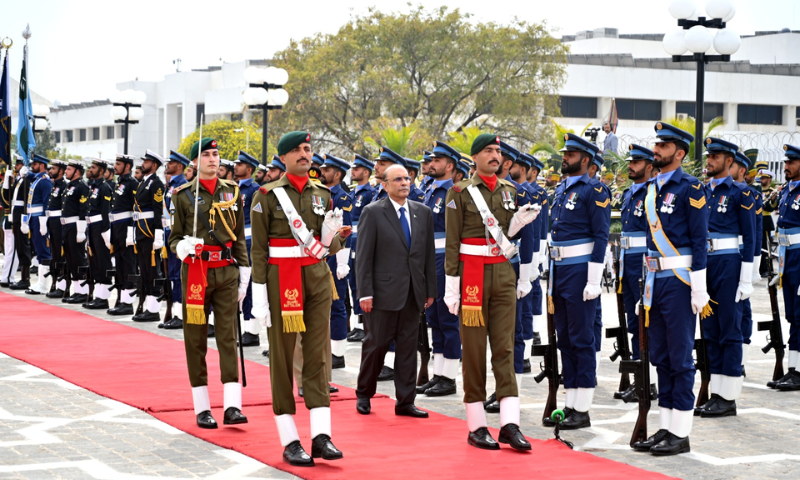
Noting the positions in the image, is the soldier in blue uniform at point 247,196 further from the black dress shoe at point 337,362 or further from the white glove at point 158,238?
the black dress shoe at point 337,362

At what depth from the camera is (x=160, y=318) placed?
16.0 m

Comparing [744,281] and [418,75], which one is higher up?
[418,75]

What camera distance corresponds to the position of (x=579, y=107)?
65.6 metres

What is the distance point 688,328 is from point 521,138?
44.4 meters

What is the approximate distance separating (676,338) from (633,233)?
52.5 inches

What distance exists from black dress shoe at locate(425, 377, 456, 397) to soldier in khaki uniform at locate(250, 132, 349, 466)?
274 cm

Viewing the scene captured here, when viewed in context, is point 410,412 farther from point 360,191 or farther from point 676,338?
point 360,191

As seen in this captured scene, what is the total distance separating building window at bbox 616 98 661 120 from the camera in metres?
66.4

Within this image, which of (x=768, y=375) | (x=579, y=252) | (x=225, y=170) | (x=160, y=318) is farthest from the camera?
(x=160, y=318)

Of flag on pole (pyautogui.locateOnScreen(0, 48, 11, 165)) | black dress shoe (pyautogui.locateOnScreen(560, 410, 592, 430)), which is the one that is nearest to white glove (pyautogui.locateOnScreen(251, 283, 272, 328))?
black dress shoe (pyautogui.locateOnScreen(560, 410, 592, 430))

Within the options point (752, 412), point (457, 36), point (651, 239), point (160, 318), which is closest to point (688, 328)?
point (651, 239)

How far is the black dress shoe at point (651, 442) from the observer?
791cm

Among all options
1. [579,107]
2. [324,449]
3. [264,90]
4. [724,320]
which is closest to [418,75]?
[579,107]

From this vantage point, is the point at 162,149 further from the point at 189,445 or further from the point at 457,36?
the point at 189,445
